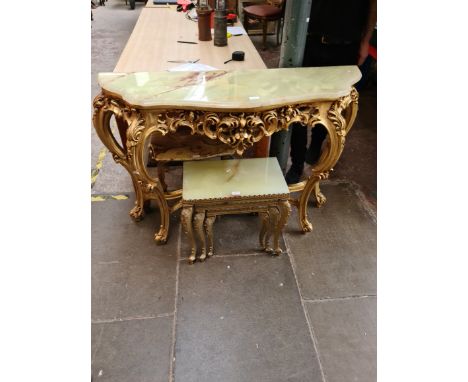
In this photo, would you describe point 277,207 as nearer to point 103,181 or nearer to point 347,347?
point 347,347

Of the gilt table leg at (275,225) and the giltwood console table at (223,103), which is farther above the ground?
the giltwood console table at (223,103)

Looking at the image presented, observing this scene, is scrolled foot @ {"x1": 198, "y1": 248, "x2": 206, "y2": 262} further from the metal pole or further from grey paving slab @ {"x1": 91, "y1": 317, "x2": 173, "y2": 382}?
the metal pole

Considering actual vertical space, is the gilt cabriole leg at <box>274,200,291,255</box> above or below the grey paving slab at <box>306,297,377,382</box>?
above

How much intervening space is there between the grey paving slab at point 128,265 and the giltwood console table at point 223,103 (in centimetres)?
53

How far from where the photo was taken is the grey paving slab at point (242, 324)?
1.57 metres

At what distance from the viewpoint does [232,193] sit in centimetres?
173

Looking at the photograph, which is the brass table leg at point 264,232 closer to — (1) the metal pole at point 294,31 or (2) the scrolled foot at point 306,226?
(2) the scrolled foot at point 306,226

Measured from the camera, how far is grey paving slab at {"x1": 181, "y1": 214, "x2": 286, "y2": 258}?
2.13 meters

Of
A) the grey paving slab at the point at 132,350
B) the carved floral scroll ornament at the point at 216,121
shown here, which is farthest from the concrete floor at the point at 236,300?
the carved floral scroll ornament at the point at 216,121

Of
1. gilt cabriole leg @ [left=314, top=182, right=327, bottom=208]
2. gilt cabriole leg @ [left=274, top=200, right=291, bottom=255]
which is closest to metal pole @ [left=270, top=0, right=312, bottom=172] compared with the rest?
gilt cabriole leg @ [left=274, top=200, right=291, bottom=255]

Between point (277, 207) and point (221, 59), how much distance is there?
1.16 m

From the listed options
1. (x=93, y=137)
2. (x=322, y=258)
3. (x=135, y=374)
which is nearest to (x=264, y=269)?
(x=322, y=258)

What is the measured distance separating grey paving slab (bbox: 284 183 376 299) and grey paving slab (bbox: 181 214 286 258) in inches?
6.8

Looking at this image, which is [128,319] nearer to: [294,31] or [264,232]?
[264,232]
